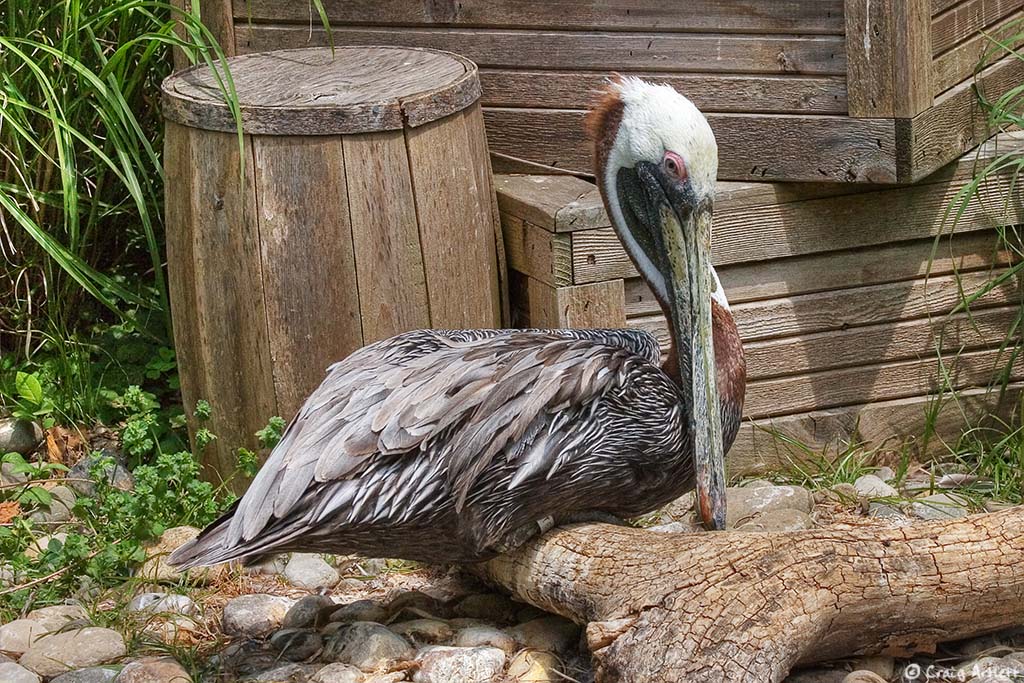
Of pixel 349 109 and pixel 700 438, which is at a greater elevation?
pixel 349 109

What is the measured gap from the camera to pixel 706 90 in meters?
4.52

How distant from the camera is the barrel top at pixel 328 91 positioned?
398cm

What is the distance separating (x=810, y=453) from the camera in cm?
467

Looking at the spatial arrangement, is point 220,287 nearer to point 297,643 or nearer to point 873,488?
point 297,643

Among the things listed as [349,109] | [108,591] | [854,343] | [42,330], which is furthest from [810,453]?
[42,330]

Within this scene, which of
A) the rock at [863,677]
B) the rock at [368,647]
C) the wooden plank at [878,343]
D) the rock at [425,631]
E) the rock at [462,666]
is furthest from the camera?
the wooden plank at [878,343]

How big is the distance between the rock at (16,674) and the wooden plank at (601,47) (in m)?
2.23

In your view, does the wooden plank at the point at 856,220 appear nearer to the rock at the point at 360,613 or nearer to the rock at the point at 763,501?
the rock at the point at 763,501

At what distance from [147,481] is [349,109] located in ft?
4.02

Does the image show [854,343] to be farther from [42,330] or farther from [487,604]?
[42,330]

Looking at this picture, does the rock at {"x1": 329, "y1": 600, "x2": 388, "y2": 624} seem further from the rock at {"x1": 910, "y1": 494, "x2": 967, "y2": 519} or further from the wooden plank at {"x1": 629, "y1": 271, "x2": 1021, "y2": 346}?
the rock at {"x1": 910, "y1": 494, "x2": 967, "y2": 519}

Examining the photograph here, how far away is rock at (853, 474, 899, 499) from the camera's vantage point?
14.4 feet

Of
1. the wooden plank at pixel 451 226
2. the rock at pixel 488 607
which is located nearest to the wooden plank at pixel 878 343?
the wooden plank at pixel 451 226

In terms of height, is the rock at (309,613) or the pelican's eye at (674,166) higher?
the pelican's eye at (674,166)
